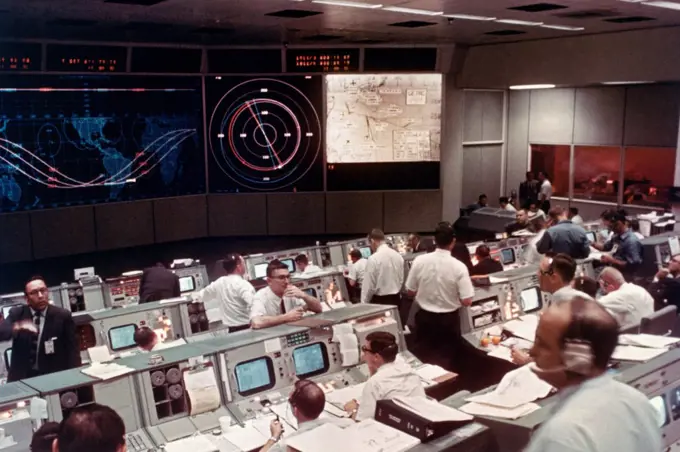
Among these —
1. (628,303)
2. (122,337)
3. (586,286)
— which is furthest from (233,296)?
(628,303)

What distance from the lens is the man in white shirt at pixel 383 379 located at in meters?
3.52

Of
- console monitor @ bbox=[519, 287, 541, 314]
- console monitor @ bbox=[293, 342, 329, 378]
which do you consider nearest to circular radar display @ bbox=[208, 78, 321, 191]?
console monitor @ bbox=[519, 287, 541, 314]

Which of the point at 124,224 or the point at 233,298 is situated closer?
the point at 233,298

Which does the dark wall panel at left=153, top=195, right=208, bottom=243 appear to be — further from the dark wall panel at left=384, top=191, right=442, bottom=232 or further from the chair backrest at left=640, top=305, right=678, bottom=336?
the chair backrest at left=640, top=305, right=678, bottom=336

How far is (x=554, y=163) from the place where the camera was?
14.3 meters

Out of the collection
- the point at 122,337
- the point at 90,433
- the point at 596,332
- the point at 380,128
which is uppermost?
the point at 380,128

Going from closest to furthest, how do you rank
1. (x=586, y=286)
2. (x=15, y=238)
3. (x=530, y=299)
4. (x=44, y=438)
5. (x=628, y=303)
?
1. (x=44, y=438)
2. (x=586, y=286)
3. (x=628, y=303)
4. (x=530, y=299)
5. (x=15, y=238)

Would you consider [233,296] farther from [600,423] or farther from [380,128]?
[380,128]

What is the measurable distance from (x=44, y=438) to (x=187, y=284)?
13.3 feet

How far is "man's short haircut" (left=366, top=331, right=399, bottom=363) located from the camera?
366 cm

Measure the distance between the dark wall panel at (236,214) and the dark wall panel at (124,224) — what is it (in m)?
1.18

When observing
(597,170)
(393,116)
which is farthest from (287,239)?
(597,170)

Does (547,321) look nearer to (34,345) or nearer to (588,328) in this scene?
(588,328)

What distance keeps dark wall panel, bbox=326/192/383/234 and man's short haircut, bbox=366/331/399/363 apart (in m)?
8.81
